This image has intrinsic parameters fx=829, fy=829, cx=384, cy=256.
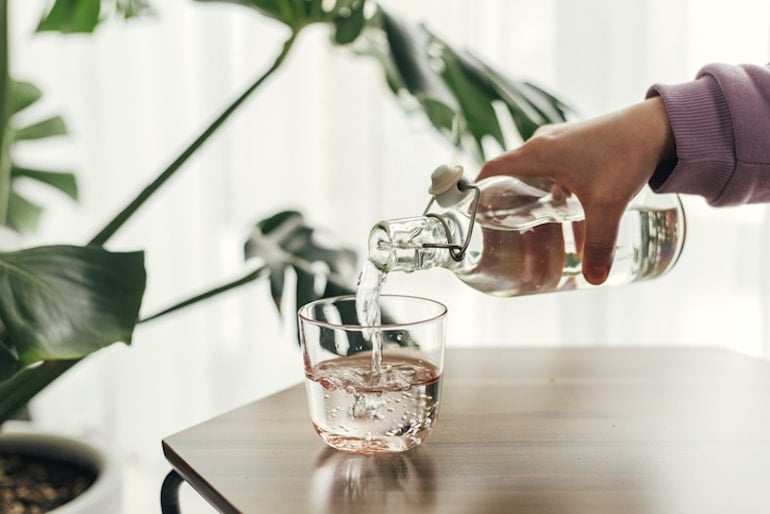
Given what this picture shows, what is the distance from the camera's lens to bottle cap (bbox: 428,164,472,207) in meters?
0.64

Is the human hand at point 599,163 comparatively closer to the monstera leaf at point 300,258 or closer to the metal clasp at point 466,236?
the metal clasp at point 466,236

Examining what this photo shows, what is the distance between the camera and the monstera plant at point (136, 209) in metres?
0.66

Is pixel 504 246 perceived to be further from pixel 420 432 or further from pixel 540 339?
pixel 540 339

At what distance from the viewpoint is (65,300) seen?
667 millimetres

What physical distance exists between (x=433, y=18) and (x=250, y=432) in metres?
1.40

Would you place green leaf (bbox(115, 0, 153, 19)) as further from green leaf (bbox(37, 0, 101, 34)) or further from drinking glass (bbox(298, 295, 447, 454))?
drinking glass (bbox(298, 295, 447, 454))

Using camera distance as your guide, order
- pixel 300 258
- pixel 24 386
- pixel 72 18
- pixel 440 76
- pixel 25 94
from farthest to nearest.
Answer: pixel 25 94
pixel 72 18
pixel 300 258
pixel 440 76
pixel 24 386

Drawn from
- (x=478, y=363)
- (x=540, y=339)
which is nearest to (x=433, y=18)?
(x=540, y=339)

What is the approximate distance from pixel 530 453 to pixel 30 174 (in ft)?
3.24

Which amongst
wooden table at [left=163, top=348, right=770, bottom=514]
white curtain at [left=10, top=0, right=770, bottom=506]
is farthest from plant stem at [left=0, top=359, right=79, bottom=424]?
white curtain at [left=10, top=0, right=770, bottom=506]

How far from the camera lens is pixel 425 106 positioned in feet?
3.52

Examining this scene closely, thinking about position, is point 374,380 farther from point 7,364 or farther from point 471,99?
point 471,99

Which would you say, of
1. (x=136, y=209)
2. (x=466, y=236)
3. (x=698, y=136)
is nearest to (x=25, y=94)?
(x=136, y=209)

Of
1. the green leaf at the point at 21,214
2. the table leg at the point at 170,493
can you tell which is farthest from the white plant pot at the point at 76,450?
the green leaf at the point at 21,214
